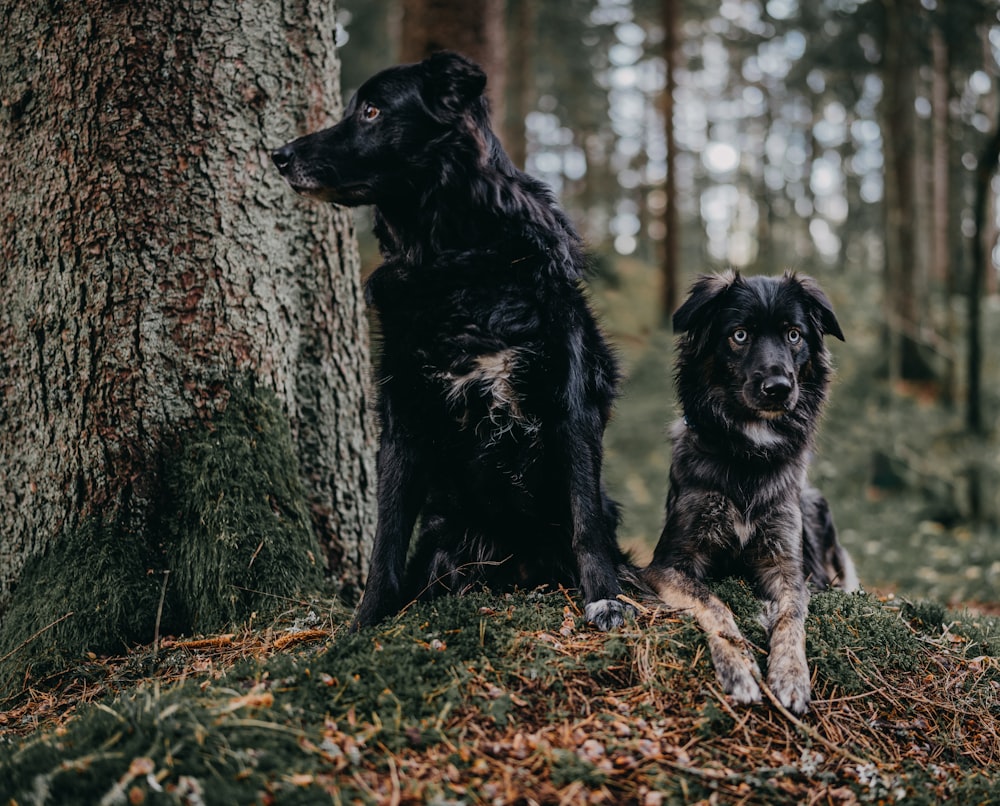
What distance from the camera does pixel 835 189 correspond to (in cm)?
3688

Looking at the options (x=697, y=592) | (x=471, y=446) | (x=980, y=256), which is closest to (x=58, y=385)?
(x=471, y=446)

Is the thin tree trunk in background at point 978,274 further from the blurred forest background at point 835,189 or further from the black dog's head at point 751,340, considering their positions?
the black dog's head at point 751,340

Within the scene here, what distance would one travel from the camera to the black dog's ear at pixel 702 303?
12.6ft

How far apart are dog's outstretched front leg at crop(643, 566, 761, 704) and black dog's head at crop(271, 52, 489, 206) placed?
211cm

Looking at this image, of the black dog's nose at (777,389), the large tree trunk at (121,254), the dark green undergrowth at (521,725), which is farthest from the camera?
the large tree trunk at (121,254)

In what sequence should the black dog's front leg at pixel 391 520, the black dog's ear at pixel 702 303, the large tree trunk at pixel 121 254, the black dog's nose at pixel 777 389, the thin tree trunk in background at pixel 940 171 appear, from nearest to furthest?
the black dog's front leg at pixel 391 520, the black dog's nose at pixel 777 389, the large tree trunk at pixel 121 254, the black dog's ear at pixel 702 303, the thin tree trunk in background at pixel 940 171

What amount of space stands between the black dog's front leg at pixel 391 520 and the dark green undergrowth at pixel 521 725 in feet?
0.51

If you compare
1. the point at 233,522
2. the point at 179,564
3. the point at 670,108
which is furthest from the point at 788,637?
the point at 670,108

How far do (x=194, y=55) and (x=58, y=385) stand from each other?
5.50 feet

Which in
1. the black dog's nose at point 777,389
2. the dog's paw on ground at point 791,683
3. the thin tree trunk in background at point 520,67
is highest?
the thin tree trunk in background at point 520,67

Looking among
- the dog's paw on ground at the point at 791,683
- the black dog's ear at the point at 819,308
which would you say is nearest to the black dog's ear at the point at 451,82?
the black dog's ear at the point at 819,308

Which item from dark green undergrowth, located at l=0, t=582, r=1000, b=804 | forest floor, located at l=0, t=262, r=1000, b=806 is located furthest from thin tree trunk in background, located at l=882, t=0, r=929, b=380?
dark green undergrowth, located at l=0, t=582, r=1000, b=804

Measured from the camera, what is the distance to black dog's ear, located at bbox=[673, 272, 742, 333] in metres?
3.85

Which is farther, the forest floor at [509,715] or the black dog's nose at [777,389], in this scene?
the black dog's nose at [777,389]
